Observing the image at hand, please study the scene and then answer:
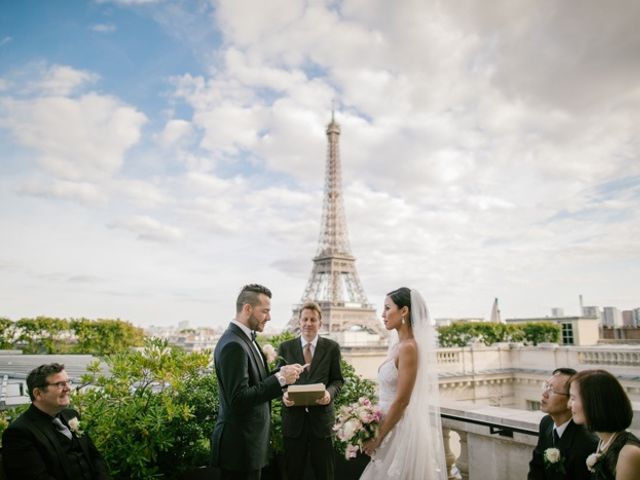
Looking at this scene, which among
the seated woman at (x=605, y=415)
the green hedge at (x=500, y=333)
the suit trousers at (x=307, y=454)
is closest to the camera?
the seated woman at (x=605, y=415)

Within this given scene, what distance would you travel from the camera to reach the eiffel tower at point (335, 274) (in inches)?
1799

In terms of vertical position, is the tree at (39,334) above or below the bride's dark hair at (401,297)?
below

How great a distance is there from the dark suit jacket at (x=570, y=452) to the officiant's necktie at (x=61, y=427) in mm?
3372

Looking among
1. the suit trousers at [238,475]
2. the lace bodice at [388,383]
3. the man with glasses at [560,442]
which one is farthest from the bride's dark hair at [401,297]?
the suit trousers at [238,475]

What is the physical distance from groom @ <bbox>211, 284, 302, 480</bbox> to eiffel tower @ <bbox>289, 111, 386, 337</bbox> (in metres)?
41.4

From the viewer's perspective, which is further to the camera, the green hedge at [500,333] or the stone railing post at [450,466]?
the green hedge at [500,333]

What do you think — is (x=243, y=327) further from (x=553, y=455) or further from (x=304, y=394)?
(x=553, y=455)

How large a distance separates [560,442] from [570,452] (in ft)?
0.32

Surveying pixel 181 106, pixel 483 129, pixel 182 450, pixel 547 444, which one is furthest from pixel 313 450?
pixel 483 129

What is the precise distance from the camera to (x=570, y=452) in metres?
2.71

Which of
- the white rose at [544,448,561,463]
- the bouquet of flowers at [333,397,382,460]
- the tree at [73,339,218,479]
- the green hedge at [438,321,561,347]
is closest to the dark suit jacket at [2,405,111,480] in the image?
the tree at [73,339,218,479]

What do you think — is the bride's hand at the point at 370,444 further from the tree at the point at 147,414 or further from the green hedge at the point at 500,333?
the green hedge at the point at 500,333

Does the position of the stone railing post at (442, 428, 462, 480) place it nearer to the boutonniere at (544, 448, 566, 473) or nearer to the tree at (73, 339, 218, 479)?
the boutonniere at (544, 448, 566, 473)

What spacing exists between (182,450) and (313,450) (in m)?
1.36
